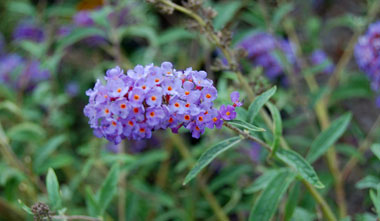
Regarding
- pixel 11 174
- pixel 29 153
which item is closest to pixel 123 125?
pixel 11 174

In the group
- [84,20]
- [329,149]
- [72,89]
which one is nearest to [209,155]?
[329,149]

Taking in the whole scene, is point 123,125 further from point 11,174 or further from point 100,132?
point 11,174

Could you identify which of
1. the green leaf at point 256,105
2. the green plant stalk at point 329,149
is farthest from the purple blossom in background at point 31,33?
the green leaf at point 256,105

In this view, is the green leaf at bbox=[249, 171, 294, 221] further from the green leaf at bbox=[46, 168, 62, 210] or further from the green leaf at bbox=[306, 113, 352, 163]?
the green leaf at bbox=[46, 168, 62, 210]

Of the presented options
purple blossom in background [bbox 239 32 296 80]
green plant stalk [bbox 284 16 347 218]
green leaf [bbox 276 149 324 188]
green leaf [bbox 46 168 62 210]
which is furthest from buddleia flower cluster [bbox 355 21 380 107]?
green leaf [bbox 46 168 62 210]

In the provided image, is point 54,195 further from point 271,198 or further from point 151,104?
point 271,198

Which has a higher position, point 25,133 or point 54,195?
point 25,133
